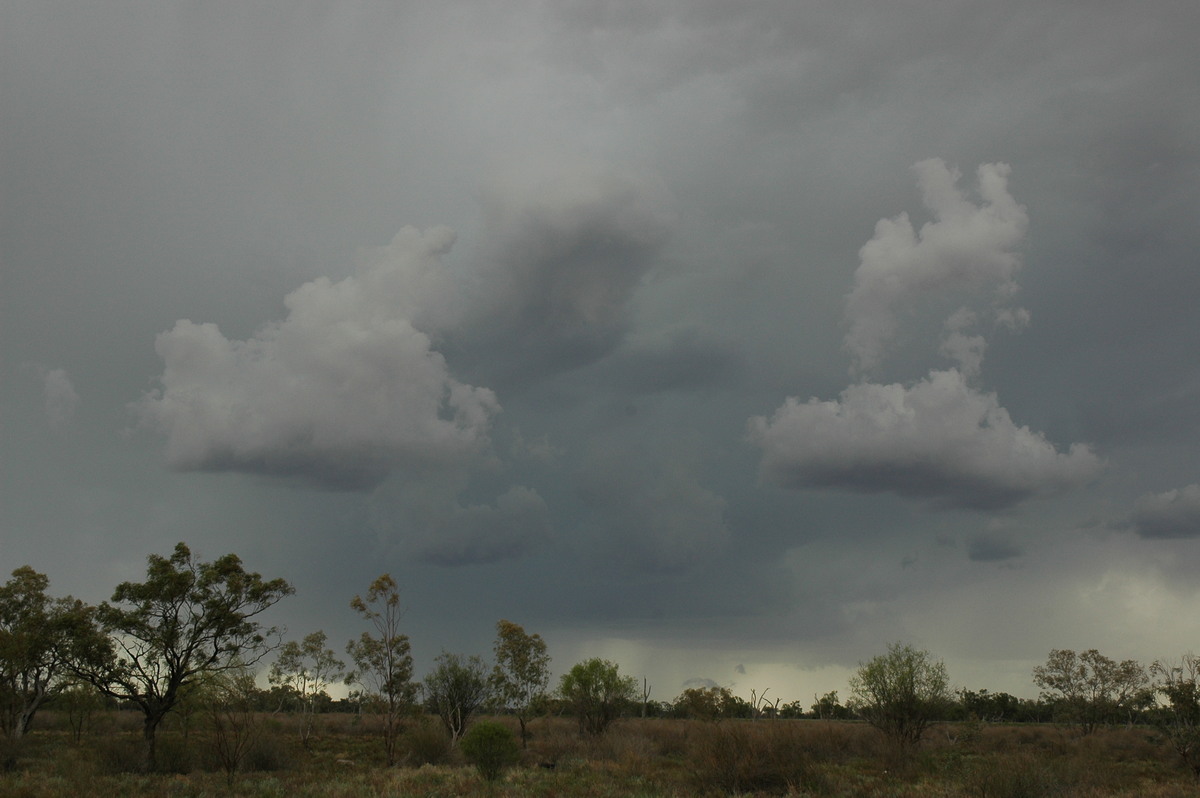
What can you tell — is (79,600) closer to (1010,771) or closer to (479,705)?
(479,705)

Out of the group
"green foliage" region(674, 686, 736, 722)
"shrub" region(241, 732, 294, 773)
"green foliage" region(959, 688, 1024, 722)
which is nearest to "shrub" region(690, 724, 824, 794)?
"shrub" region(241, 732, 294, 773)

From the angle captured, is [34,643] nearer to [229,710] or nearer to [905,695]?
[229,710]

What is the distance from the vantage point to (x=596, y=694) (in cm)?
5609

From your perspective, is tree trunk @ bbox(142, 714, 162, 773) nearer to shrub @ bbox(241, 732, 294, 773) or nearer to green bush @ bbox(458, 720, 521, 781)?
shrub @ bbox(241, 732, 294, 773)

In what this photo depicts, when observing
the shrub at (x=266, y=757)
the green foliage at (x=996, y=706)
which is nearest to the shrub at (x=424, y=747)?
the shrub at (x=266, y=757)

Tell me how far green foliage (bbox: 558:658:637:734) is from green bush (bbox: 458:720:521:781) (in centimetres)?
2284

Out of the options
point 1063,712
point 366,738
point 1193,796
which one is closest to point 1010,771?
point 1193,796

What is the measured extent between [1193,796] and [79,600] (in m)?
59.7

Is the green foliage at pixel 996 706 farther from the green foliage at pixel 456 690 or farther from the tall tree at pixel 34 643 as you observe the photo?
the tall tree at pixel 34 643

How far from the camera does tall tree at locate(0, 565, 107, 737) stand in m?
35.9

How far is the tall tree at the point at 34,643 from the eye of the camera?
3591cm

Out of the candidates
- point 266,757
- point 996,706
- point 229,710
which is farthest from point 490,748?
point 996,706

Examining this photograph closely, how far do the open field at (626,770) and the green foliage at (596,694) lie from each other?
658 centimetres

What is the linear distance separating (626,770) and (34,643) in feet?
93.2
